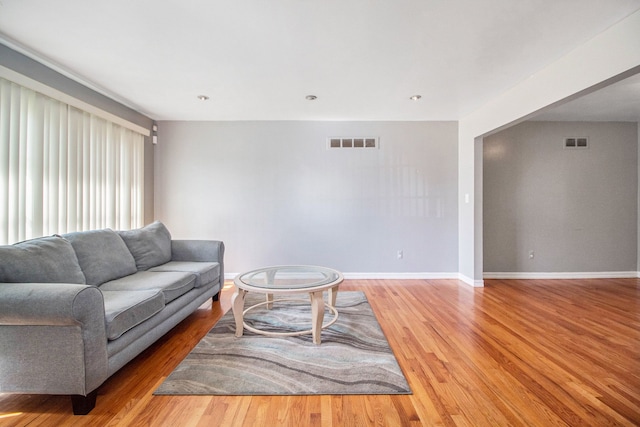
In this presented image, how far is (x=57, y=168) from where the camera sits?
277 centimetres

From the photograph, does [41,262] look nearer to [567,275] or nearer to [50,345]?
[50,345]

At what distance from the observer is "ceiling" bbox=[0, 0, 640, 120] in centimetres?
190

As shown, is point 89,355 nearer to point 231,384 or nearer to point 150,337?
point 150,337

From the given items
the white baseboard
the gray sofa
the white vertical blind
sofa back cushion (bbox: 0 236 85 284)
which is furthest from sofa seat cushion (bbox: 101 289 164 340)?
the white baseboard

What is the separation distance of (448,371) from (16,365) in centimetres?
252

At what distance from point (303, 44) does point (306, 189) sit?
2367mm

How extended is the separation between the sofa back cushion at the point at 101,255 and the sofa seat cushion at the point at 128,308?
1.13ft

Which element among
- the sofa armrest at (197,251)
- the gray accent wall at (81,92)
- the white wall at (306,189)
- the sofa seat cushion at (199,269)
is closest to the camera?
the gray accent wall at (81,92)

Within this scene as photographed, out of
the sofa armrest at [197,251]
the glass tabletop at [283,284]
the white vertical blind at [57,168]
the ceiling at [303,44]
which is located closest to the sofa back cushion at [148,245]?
the sofa armrest at [197,251]

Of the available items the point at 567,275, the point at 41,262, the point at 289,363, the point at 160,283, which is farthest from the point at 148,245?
the point at 567,275

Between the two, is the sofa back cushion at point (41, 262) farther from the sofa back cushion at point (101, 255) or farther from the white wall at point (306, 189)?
the white wall at point (306, 189)

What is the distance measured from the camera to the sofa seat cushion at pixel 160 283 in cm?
229

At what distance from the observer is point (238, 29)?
212 centimetres

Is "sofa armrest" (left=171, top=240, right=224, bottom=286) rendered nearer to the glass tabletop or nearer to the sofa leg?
the glass tabletop
